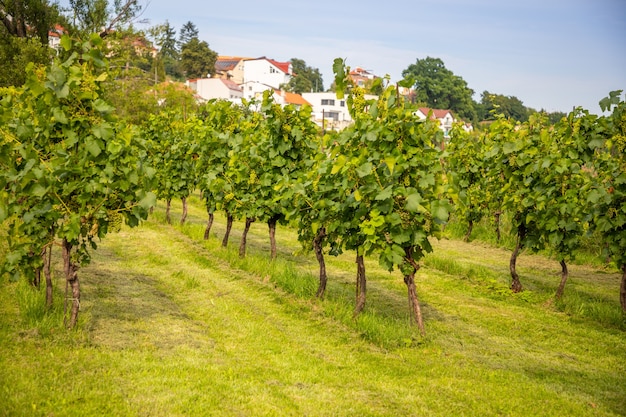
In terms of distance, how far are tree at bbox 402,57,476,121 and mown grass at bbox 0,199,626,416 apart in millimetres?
90007

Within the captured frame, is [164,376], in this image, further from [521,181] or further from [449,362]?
[521,181]

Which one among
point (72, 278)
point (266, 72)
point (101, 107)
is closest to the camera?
point (101, 107)

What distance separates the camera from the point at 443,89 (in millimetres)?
99125

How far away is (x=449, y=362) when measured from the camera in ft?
25.5

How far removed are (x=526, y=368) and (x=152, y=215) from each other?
15.0 m

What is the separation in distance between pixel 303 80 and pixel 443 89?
25.3m

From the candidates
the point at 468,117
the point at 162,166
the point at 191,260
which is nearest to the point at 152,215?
the point at 162,166

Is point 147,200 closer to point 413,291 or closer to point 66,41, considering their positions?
point 66,41

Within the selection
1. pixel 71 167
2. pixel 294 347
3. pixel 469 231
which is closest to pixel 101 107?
pixel 71 167

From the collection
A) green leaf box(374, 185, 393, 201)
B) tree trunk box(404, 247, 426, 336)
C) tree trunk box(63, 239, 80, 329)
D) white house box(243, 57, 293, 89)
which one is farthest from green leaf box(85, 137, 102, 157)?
white house box(243, 57, 293, 89)

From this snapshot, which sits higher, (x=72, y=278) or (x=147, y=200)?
(x=147, y=200)

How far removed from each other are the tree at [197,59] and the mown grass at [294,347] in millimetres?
82344

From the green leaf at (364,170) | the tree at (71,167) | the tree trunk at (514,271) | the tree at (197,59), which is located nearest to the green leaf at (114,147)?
the tree at (71,167)

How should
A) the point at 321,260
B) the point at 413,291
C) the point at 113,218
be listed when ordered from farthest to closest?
the point at 321,260, the point at 413,291, the point at 113,218
